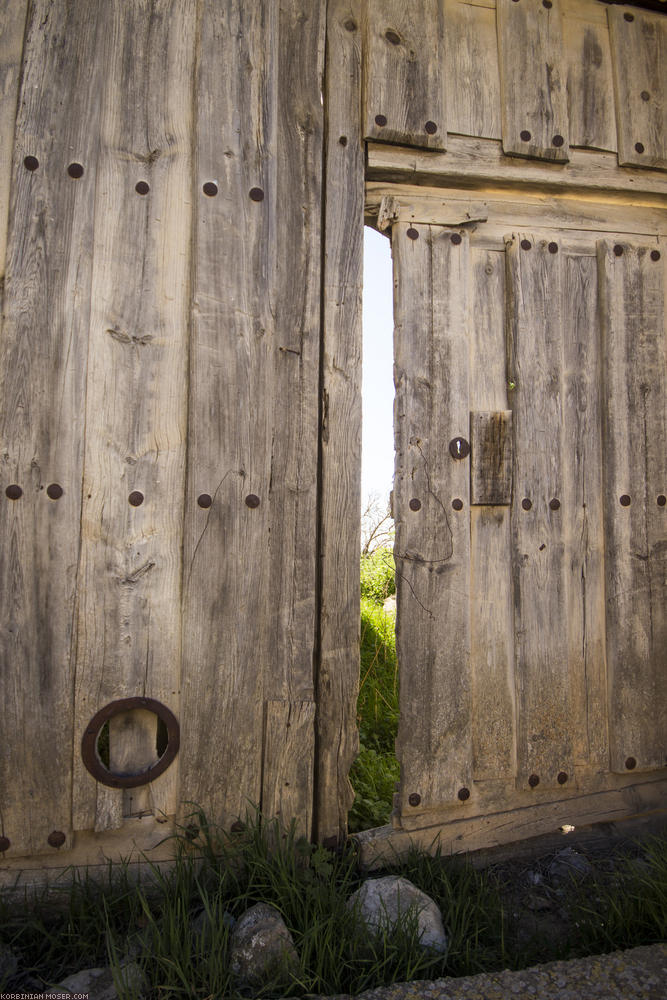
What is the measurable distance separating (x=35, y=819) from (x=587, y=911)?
1.77m

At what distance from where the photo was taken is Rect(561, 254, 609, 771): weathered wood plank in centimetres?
282

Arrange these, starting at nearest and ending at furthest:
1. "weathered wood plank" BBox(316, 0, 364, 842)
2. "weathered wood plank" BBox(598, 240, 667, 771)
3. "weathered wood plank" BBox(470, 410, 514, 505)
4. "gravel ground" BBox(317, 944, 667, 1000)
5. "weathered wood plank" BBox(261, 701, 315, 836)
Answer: "gravel ground" BBox(317, 944, 667, 1000), "weathered wood plank" BBox(261, 701, 315, 836), "weathered wood plank" BBox(316, 0, 364, 842), "weathered wood plank" BBox(470, 410, 514, 505), "weathered wood plank" BBox(598, 240, 667, 771)

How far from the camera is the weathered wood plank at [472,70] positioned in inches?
109

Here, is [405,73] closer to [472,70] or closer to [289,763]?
[472,70]

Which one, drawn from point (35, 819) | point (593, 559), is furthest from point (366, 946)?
point (593, 559)

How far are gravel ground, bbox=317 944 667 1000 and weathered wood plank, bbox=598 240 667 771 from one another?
1078 millimetres

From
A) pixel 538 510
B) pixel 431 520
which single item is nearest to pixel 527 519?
pixel 538 510

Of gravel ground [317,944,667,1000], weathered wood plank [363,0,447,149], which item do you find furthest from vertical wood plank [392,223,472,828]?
gravel ground [317,944,667,1000]

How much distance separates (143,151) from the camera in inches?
94.0

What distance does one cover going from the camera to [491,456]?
9.04ft

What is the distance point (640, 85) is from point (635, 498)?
70.6 inches

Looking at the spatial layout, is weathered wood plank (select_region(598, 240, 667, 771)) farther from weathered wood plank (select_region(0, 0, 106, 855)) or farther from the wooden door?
weathered wood plank (select_region(0, 0, 106, 855))

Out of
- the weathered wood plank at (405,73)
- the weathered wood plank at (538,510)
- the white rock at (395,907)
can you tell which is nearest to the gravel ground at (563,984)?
the white rock at (395,907)

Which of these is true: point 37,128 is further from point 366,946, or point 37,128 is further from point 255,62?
point 366,946
